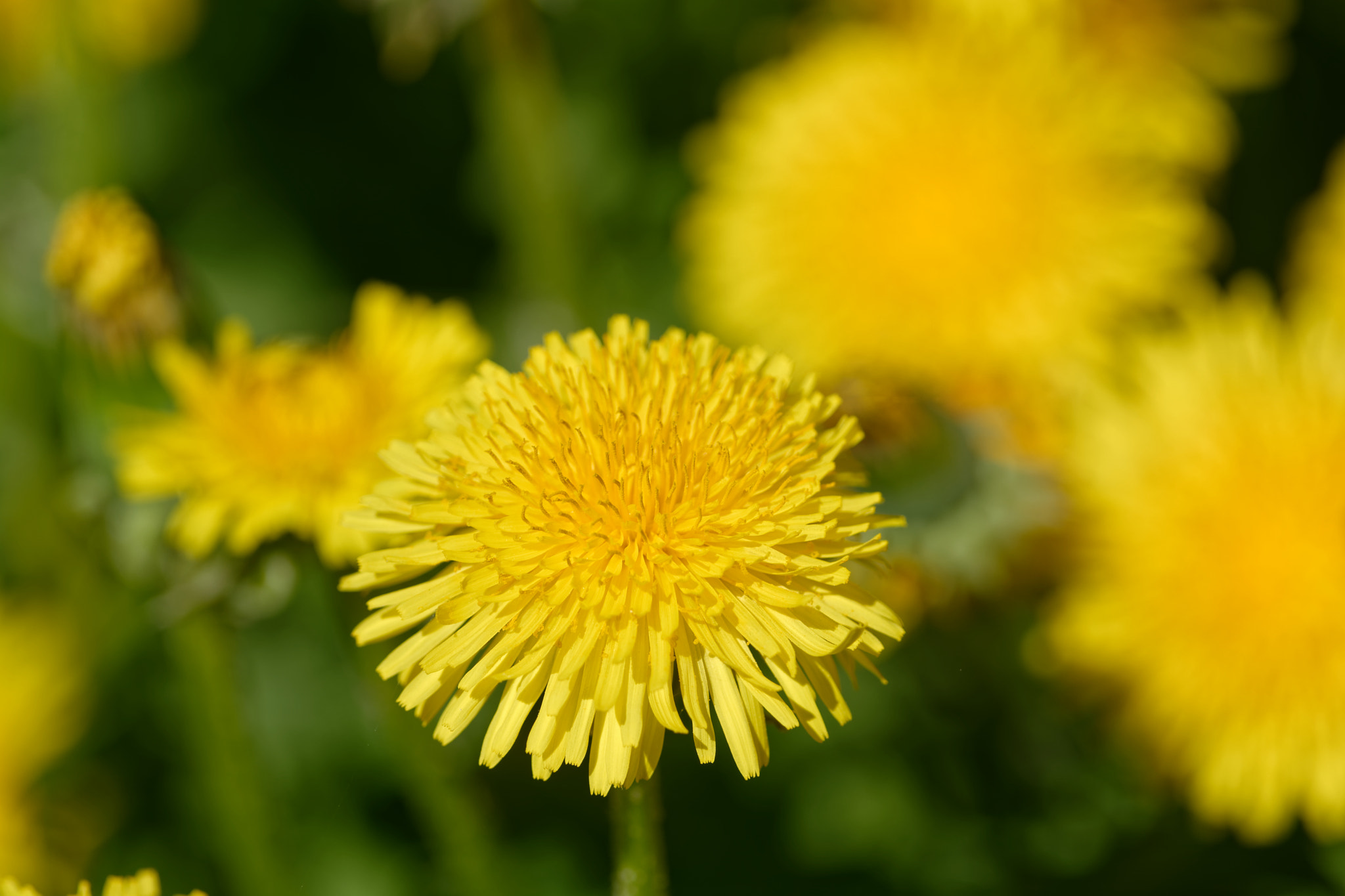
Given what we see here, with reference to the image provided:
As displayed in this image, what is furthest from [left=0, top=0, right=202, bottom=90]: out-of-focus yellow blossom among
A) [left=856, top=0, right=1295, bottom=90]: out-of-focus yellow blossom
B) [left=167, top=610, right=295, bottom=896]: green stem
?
[left=856, top=0, right=1295, bottom=90]: out-of-focus yellow blossom

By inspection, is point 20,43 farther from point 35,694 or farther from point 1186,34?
point 1186,34

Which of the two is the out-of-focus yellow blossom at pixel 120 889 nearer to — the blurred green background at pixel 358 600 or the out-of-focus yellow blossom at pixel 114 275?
the blurred green background at pixel 358 600

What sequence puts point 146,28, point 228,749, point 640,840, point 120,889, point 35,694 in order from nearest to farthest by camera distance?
point 120,889, point 640,840, point 228,749, point 35,694, point 146,28

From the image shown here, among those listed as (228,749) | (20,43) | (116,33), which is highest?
(20,43)

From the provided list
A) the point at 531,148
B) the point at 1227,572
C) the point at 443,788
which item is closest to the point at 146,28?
the point at 531,148

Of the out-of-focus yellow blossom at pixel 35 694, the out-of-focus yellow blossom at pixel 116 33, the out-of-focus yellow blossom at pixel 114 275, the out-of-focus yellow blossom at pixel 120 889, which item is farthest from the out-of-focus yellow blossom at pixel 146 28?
the out-of-focus yellow blossom at pixel 120 889

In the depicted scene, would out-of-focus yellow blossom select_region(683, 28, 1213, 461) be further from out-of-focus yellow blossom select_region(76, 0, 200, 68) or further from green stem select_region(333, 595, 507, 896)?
out-of-focus yellow blossom select_region(76, 0, 200, 68)

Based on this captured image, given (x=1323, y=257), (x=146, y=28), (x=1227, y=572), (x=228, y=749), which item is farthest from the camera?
(x=146, y=28)

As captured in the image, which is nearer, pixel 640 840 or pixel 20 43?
pixel 640 840
